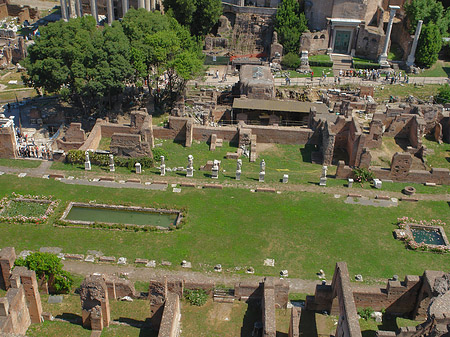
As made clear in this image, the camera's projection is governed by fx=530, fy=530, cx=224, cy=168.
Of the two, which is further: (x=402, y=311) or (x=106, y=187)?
(x=106, y=187)

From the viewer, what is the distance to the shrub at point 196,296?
30891 millimetres

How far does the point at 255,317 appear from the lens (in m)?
30.3

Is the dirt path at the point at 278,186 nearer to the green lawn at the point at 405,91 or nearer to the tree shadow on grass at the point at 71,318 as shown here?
the tree shadow on grass at the point at 71,318

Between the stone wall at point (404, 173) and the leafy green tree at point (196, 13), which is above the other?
the leafy green tree at point (196, 13)

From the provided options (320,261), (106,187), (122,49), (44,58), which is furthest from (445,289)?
(44,58)

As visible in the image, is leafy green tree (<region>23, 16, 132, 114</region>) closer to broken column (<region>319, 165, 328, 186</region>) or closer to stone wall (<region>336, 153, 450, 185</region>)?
broken column (<region>319, 165, 328, 186</region>)

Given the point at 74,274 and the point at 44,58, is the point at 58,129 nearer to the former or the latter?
the point at 44,58

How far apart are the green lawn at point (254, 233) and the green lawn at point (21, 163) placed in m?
2.40

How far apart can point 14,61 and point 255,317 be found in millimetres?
59866

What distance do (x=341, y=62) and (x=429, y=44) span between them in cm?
1142

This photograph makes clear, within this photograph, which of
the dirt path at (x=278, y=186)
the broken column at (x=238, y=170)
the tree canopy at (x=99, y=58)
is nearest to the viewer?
the dirt path at (x=278, y=186)

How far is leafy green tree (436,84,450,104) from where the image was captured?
6009cm

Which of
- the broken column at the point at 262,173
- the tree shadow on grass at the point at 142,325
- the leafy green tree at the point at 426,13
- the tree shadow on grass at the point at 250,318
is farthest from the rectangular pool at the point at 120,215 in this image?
the leafy green tree at the point at 426,13

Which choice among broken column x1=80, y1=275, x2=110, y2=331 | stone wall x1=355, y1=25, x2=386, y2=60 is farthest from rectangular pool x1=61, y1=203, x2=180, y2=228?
stone wall x1=355, y1=25, x2=386, y2=60
